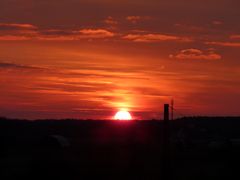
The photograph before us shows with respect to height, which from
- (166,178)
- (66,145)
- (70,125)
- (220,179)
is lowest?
(166,178)

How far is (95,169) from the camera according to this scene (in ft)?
95.8

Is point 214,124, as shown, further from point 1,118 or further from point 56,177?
point 56,177

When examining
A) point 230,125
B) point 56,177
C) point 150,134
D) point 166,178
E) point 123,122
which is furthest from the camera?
point 123,122

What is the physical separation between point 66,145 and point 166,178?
41.0 m

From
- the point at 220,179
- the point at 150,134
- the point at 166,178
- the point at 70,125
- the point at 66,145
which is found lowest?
the point at 166,178

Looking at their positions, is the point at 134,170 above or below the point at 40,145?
below

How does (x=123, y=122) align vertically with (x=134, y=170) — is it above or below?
above

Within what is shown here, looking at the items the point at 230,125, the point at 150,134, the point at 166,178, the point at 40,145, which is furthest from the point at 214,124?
the point at 166,178

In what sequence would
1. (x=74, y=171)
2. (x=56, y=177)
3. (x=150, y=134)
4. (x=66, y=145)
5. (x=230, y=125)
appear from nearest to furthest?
(x=56, y=177) → (x=74, y=171) → (x=66, y=145) → (x=150, y=134) → (x=230, y=125)

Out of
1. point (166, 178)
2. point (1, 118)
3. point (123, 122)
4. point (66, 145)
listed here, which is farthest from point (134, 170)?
point (123, 122)

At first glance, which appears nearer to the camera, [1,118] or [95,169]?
[95,169]

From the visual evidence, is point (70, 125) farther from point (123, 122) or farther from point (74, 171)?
point (74, 171)

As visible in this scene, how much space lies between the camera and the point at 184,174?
28.3 metres

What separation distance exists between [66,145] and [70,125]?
187 feet
